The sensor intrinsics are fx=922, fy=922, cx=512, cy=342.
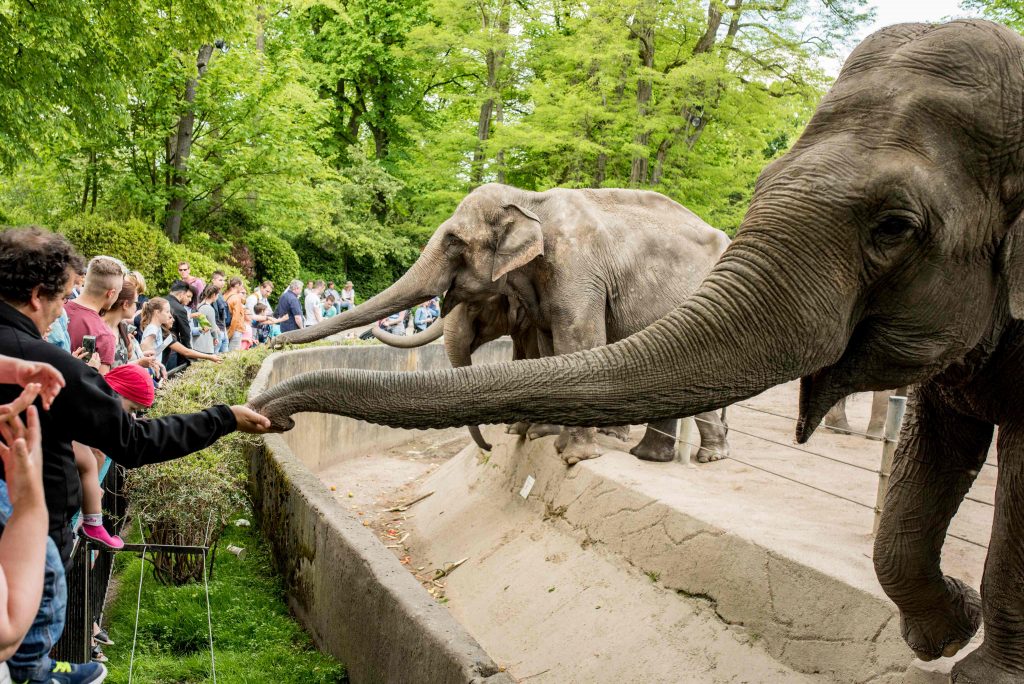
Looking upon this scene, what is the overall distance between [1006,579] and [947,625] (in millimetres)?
710

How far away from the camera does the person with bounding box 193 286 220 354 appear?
12352mm

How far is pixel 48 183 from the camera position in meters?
22.8

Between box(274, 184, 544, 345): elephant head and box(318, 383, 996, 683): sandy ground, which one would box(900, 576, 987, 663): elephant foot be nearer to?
box(318, 383, 996, 683): sandy ground

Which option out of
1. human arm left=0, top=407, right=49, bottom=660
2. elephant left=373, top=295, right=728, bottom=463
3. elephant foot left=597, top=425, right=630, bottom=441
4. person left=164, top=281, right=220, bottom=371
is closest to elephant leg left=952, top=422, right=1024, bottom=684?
human arm left=0, top=407, right=49, bottom=660

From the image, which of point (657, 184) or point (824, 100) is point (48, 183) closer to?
point (657, 184)

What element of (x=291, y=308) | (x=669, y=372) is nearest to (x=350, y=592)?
(x=669, y=372)

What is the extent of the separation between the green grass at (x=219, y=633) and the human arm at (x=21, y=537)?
3278 mm

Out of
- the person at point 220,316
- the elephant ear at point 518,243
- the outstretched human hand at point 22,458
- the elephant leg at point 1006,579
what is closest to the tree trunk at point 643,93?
the person at point 220,316

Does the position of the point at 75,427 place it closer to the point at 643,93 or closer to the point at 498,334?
the point at 498,334

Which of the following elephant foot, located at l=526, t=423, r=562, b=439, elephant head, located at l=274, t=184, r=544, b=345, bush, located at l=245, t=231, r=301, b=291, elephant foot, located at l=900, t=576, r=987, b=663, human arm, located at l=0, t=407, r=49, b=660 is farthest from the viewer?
bush, located at l=245, t=231, r=301, b=291

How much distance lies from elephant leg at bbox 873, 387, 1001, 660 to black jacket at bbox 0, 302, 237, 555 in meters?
2.72

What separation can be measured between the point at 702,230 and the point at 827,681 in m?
5.26

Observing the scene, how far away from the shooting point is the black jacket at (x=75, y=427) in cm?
296

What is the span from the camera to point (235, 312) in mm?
15352
